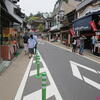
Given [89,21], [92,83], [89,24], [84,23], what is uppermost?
[89,21]

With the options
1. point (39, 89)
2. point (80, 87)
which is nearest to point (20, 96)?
point (39, 89)

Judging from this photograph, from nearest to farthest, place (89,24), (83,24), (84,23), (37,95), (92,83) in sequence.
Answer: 1. (37,95)
2. (92,83)
3. (89,24)
4. (84,23)
5. (83,24)

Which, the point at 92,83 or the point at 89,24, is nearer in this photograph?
the point at 92,83

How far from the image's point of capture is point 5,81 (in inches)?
338

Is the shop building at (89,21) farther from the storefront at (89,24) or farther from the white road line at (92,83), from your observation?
the white road line at (92,83)

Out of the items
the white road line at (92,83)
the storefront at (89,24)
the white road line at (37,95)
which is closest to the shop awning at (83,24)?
the storefront at (89,24)

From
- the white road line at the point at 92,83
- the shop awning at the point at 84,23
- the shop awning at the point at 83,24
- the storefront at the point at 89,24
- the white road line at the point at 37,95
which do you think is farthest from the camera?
the shop awning at the point at 83,24

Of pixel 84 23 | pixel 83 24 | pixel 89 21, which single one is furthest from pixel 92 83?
pixel 83 24

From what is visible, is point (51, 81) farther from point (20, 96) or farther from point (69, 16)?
point (69, 16)

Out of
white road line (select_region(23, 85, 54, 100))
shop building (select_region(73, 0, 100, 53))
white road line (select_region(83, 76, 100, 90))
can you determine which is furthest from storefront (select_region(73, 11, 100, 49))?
white road line (select_region(23, 85, 54, 100))

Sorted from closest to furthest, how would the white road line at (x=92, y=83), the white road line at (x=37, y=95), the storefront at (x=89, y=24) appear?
the white road line at (x=37, y=95) → the white road line at (x=92, y=83) → the storefront at (x=89, y=24)

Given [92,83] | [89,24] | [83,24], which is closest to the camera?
[92,83]

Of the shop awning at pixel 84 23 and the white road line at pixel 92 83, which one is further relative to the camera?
the shop awning at pixel 84 23

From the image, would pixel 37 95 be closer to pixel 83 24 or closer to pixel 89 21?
pixel 89 21
